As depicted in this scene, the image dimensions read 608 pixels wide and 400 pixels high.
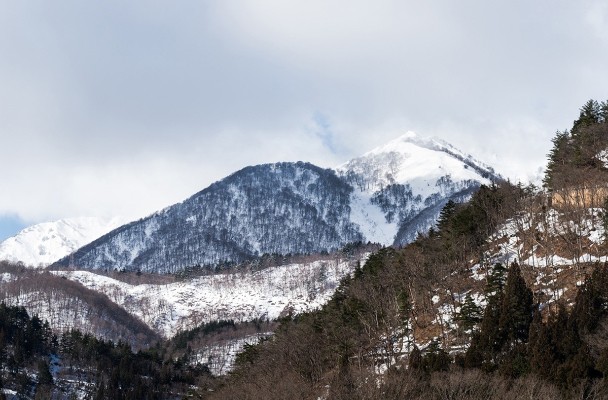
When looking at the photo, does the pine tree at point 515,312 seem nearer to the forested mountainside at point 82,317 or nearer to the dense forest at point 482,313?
the dense forest at point 482,313

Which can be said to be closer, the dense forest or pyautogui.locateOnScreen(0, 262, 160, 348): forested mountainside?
the dense forest

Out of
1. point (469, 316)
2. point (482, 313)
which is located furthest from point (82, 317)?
point (482, 313)

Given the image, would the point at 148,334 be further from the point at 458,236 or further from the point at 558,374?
the point at 558,374

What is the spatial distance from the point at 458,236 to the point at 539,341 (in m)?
27.5

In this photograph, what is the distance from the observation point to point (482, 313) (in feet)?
155

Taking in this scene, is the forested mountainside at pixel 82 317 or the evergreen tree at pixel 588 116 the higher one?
the evergreen tree at pixel 588 116

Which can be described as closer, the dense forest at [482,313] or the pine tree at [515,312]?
the dense forest at [482,313]

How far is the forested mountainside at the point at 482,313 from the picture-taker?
111 feet

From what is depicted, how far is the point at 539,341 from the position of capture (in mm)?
Result: 34844

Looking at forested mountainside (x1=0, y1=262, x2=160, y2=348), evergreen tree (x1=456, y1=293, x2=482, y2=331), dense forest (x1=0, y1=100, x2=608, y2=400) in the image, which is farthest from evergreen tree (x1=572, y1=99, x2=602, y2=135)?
forested mountainside (x1=0, y1=262, x2=160, y2=348)

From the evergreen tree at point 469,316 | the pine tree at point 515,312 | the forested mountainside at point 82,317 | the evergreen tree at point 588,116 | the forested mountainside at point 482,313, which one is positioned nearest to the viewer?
the forested mountainside at point 482,313

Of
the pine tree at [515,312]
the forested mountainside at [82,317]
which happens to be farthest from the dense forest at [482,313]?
the forested mountainside at [82,317]

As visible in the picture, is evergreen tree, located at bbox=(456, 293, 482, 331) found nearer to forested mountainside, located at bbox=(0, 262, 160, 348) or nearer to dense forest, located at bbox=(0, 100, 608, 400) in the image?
dense forest, located at bbox=(0, 100, 608, 400)

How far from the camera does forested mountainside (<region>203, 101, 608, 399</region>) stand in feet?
111
